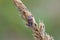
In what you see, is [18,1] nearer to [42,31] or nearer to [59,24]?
[42,31]

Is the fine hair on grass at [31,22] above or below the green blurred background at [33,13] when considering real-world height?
below

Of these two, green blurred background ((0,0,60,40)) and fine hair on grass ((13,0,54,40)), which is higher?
green blurred background ((0,0,60,40))

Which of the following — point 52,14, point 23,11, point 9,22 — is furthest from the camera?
point 52,14

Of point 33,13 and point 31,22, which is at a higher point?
point 33,13

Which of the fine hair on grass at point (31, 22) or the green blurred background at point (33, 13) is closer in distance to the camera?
the fine hair on grass at point (31, 22)

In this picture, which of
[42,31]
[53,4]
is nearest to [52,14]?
[53,4]

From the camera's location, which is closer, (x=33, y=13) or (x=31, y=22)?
(x=31, y=22)

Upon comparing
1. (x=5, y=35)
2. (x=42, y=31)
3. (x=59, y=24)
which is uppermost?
(x=59, y=24)

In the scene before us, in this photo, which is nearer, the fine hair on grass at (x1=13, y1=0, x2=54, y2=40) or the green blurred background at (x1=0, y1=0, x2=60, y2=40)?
the fine hair on grass at (x1=13, y1=0, x2=54, y2=40)
